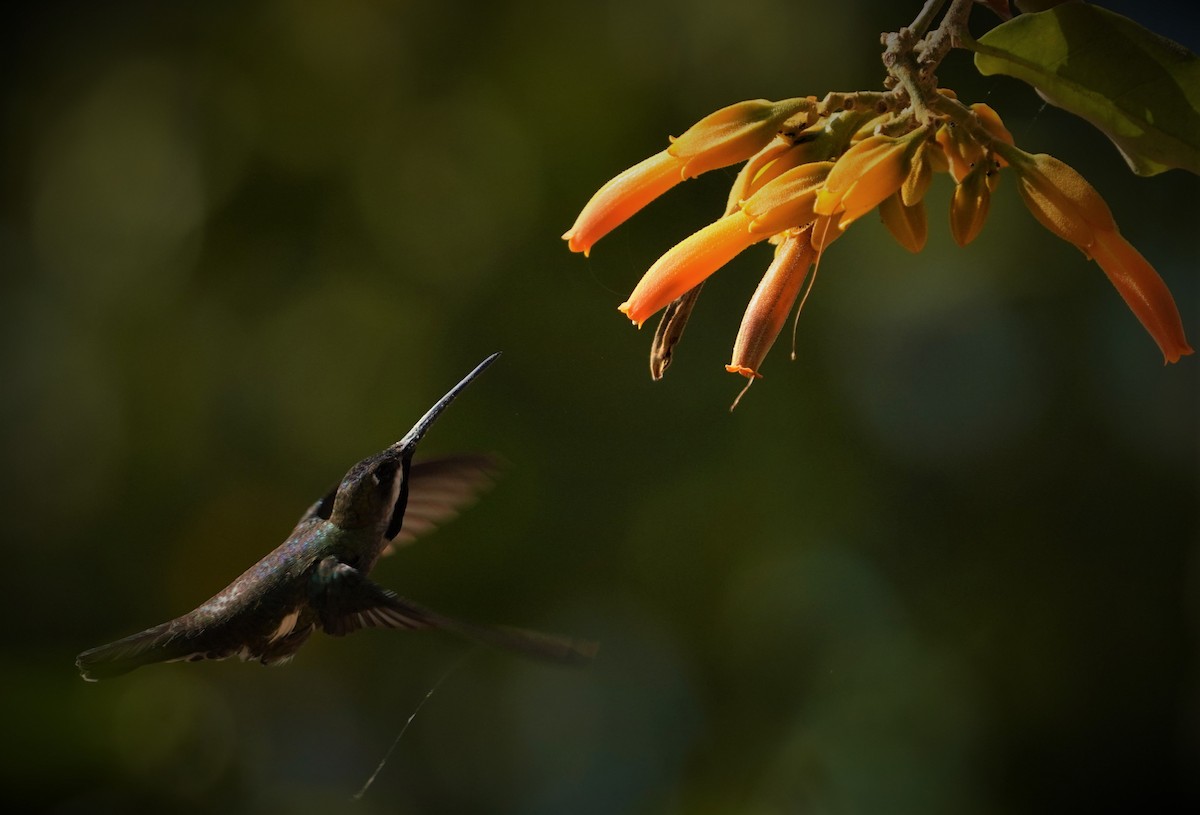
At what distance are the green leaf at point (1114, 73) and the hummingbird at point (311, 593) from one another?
61 centimetres

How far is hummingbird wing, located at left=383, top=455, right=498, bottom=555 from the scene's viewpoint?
5.14 feet

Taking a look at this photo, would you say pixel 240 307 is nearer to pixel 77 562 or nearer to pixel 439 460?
pixel 77 562

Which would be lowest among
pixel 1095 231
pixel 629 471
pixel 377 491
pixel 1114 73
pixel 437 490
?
pixel 629 471

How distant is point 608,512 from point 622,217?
6.46ft

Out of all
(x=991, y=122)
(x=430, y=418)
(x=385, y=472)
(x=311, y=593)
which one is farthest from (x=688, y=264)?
(x=311, y=593)

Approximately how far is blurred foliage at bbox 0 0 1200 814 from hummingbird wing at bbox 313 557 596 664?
58.5 inches

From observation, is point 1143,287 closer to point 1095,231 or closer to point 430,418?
point 1095,231

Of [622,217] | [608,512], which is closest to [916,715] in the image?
[608,512]

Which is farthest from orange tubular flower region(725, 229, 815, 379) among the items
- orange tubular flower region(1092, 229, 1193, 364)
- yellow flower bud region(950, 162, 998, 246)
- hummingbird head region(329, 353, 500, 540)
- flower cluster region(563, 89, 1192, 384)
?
hummingbird head region(329, 353, 500, 540)

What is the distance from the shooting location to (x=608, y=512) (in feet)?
9.98

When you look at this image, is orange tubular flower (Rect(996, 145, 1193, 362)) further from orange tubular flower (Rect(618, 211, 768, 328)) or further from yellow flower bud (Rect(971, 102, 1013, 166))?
orange tubular flower (Rect(618, 211, 768, 328))

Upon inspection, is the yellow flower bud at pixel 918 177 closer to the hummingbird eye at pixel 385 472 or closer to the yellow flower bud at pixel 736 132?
the yellow flower bud at pixel 736 132

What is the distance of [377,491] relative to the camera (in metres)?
1.40

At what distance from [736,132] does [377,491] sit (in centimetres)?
60
